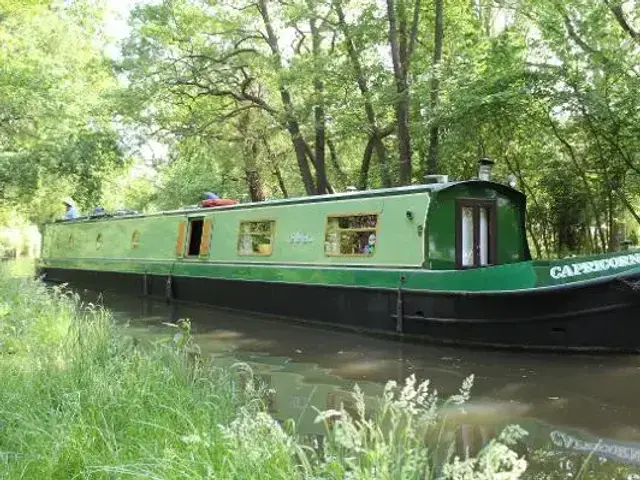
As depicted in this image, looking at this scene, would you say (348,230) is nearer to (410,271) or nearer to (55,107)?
(410,271)

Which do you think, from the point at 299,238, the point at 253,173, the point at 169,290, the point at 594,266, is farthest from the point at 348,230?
the point at 253,173

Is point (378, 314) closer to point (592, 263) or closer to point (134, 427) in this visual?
point (592, 263)

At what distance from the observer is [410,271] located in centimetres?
945

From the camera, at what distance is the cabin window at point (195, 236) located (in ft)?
47.8

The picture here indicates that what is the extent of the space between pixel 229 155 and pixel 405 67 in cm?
807

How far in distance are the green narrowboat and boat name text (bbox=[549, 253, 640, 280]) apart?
1 centimetres

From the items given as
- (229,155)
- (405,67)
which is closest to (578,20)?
(405,67)

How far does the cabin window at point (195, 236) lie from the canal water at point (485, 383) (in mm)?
3454

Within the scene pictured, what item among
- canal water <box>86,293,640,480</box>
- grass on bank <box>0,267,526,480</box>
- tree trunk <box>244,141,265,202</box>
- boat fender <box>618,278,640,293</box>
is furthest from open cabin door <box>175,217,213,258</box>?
boat fender <box>618,278,640,293</box>

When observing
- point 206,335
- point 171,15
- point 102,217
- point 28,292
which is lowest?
point 206,335

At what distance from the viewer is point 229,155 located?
21594mm

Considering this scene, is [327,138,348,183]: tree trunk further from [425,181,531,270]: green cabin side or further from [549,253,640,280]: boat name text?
[549,253,640,280]: boat name text

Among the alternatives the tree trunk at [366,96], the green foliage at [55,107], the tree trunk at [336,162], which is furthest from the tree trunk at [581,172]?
the green foliage at [55,107]

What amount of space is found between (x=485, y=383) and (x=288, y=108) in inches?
431
